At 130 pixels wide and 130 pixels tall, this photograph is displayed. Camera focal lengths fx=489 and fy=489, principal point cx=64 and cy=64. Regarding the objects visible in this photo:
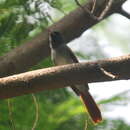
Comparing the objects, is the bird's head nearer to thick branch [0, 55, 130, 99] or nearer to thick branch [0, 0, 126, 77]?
thick branch [0, 0, 126, 77]

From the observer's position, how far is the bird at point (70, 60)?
376 centimetres

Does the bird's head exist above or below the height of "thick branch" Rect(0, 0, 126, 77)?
below

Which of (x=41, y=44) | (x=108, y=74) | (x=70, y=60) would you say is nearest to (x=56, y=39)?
(x=70, y=60)

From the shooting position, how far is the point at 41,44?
3535mm

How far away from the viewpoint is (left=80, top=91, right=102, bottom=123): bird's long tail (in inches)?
147

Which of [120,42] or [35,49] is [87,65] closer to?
[35,49]

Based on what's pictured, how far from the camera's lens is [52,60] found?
156 inches

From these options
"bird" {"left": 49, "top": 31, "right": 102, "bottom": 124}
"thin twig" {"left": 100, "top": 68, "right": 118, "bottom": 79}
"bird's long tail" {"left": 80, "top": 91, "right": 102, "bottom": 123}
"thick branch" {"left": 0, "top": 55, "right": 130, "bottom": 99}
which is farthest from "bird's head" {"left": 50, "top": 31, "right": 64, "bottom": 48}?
"thin twig" {"left": 100, "top": 68, "right": 118, "bottom": 79}

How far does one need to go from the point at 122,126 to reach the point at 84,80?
1.44 m

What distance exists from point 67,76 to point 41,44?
1.09 m

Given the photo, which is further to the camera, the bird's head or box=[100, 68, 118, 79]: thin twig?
the bird's head

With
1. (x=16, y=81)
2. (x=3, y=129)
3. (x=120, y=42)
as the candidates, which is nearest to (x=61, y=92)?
(x=3, y=129)

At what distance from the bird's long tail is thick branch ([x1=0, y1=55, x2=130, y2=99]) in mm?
1191

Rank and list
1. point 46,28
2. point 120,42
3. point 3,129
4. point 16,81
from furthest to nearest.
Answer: point 120,42 → point 46,28 → point 3,129 → point 16,81
